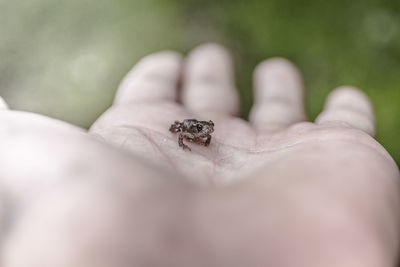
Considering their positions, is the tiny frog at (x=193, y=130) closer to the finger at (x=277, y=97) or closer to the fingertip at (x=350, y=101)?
the finger at (x=277, y=97)

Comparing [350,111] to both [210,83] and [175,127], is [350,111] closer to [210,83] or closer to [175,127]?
[175,127]

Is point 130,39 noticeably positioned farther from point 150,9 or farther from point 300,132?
point 300,132

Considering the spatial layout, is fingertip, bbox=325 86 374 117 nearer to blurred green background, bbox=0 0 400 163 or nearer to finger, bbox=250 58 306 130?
finger, bbox=250 58 306 130

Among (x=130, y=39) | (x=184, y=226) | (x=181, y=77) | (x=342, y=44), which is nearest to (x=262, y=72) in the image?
(x=181, y=77)

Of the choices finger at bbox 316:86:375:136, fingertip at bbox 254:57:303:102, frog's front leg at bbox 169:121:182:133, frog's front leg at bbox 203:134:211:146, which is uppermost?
finger at bbox 316:86:375:136

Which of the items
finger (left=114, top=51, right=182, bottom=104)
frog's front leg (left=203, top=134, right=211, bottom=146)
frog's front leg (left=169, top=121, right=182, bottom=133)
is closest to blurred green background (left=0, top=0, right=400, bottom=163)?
finger (left=114, top=51, right=182, bottom=104)
